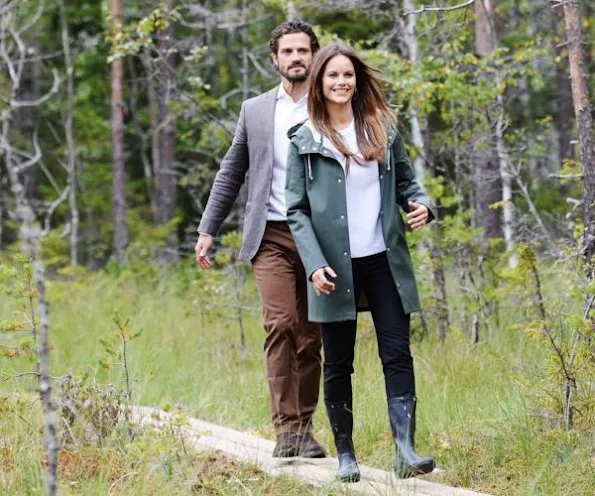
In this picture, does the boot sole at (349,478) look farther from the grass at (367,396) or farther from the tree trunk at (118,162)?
the tree trunk at (118,162)

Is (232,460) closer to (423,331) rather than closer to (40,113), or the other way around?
(423,331)

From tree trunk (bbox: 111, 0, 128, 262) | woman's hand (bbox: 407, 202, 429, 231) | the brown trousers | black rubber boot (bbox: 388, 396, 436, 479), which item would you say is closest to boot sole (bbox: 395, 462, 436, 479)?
black rubber boot (bbox: 388, 396, 436, 479)

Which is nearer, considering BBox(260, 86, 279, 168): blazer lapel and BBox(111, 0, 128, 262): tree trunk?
BBox(260, 86, 279, 168): blazer lapel

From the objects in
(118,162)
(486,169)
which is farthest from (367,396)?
(118,162)

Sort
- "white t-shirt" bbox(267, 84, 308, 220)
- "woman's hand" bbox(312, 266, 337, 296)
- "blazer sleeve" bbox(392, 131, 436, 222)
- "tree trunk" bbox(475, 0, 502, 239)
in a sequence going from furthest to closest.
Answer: "tree trunk" bbox(475, 0, 502, 239)
"white t-shirt" bbox(267, 84, 308, 220)
"blazer sleeve" bbox(392, 131, 436, 222)
"woman's hand" bbox(312, 266, 337, 296)

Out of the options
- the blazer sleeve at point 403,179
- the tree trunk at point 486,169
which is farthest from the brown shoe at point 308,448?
the tree trunk at point 486,169

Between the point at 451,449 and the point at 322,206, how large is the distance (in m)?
1.45

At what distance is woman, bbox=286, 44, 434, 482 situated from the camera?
482cm

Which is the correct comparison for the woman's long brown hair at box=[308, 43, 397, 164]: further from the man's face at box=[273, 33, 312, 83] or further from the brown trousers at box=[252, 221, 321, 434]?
the brown trousers at box=[252, 221, 321, 434]

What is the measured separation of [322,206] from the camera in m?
4.84

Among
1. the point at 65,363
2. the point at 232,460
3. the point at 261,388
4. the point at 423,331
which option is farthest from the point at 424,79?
the point at 232,460

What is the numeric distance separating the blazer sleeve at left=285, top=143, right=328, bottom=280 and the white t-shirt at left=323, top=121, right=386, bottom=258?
178mm

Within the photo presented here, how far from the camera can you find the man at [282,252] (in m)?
5.46

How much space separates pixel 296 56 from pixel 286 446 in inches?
81.3
